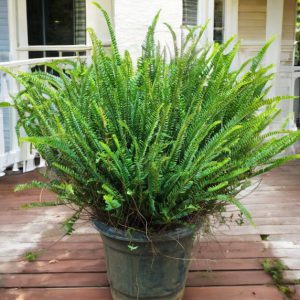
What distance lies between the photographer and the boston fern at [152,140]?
1.97m

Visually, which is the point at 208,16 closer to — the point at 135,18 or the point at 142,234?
the point at 135,18

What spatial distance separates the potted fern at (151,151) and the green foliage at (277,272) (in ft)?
2.08

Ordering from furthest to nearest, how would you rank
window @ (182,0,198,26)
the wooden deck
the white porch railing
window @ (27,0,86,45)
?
window @ (27,0,86,45)
window @ (182,0,198,26)
the white porch railing
the wooden deck

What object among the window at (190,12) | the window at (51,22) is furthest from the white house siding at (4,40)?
the window at (190,12)

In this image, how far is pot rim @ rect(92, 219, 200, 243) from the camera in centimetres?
208

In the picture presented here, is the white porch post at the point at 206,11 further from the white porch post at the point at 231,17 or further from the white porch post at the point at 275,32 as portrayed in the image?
the white porch post at the point at 275,32

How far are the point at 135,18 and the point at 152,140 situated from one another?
9.02ft

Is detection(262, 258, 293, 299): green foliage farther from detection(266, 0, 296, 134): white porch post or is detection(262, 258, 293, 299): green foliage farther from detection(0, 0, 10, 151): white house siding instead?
detection(0, 0, 10, 151): white house siding

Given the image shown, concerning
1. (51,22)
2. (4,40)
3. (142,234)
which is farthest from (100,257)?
(51,22)

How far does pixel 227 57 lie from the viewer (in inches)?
93.4

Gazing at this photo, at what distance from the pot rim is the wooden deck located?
0.58 metres

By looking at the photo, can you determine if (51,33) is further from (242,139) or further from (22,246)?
(242,139)

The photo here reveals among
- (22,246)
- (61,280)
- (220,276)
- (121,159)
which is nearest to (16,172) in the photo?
(22,246)

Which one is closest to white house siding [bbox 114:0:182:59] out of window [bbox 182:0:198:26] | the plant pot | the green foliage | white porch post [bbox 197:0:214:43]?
window [bbox 182:0:198:26]
